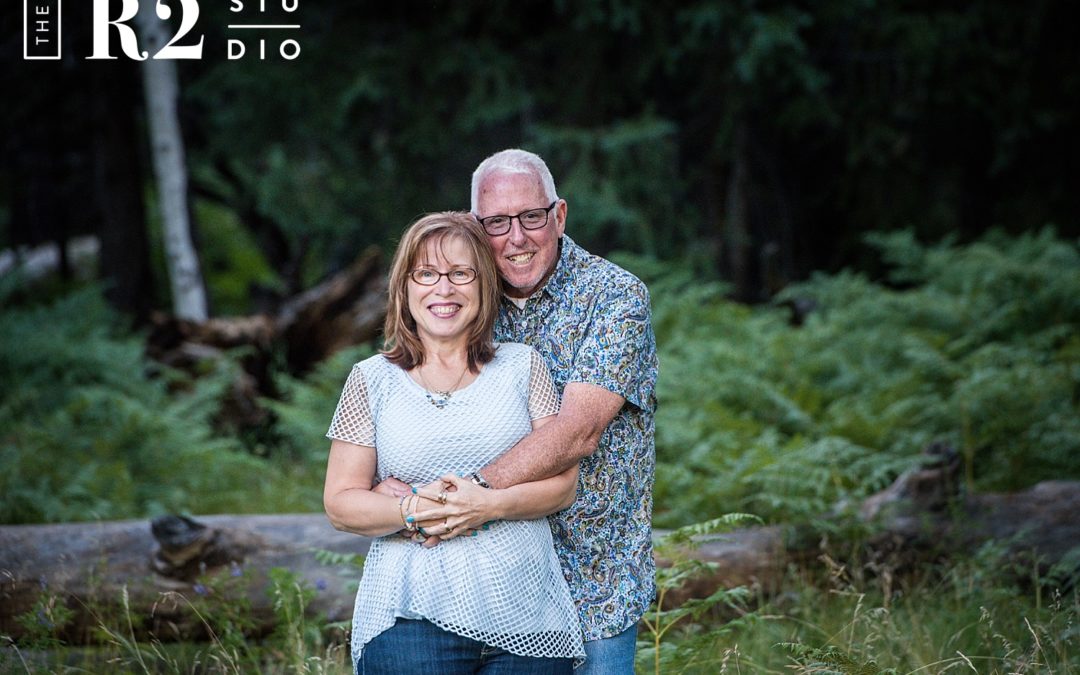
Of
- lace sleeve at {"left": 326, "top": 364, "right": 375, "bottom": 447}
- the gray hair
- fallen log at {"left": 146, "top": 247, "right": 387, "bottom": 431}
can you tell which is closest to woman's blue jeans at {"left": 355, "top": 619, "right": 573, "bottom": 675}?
lace sleeve at {"left": 326, "top": 364, "right": 375, "bottom": 447}

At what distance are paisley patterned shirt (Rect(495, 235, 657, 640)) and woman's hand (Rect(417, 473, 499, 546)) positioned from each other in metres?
0.51

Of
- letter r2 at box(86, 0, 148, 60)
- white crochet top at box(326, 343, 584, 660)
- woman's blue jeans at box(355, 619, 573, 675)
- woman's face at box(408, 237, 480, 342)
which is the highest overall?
letter r2 at box(86, 0, 148, 60)

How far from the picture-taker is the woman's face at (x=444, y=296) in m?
3.06

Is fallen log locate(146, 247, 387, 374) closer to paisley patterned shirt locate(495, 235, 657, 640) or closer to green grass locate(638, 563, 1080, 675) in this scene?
green grass locate(638, 563, 1080, 675)

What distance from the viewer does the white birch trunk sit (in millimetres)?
12188

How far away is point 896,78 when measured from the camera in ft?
41.1

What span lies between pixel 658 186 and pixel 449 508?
367 inches

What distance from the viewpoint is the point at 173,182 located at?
1249cm

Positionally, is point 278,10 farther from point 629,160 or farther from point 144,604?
point 144,604

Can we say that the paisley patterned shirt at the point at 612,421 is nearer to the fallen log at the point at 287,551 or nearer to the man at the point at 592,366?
the man at the point at 592,366

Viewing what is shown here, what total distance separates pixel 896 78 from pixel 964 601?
9005 millimetres

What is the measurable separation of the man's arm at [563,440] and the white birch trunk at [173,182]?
9963 millimetres

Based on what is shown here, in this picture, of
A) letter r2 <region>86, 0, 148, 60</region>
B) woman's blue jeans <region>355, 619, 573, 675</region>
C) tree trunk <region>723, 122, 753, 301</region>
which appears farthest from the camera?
tree trunk <region>723, 122, 753, 301</region>

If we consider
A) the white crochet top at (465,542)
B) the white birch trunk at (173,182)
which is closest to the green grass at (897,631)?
the white crochet top at (465,542)
